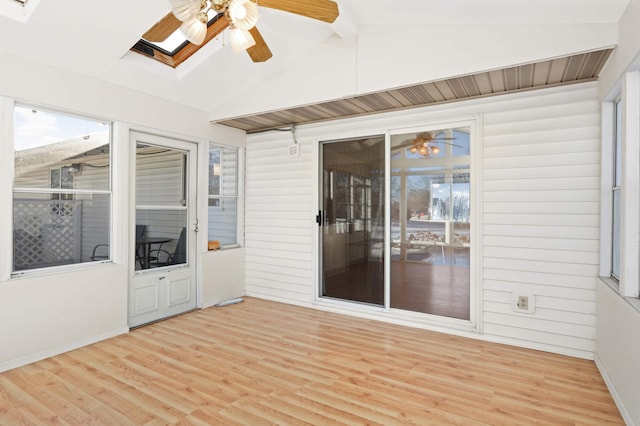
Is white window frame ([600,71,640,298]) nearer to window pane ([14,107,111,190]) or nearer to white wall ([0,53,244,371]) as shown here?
white wall ([0,53,244,371])

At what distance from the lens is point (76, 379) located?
271cm

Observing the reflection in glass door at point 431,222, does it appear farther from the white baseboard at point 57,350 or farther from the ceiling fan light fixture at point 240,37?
the white baseboard at point 57,350

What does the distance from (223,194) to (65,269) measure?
7.05 feet

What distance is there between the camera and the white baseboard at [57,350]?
2867 millimetres

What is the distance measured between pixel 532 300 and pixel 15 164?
4744 mm

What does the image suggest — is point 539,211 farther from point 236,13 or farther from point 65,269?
point 65,269

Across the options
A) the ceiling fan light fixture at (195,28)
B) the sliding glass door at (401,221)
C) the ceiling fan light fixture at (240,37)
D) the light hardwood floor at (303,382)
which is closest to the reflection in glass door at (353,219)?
the sliding glass door at (401,221)

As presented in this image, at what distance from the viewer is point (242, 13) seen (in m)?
2.09

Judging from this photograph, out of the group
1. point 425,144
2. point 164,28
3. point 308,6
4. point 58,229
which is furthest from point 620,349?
point 58,229

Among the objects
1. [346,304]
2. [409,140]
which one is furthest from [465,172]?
[346,304]

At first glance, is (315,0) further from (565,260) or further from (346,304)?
(346,304)

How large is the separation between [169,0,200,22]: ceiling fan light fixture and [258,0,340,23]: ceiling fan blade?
0.44 meters

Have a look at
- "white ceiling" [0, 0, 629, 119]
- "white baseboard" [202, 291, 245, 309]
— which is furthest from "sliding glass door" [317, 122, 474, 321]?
"white baseboard" [202, 291, 245, 309]

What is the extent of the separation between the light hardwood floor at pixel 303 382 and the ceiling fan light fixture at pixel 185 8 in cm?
247
